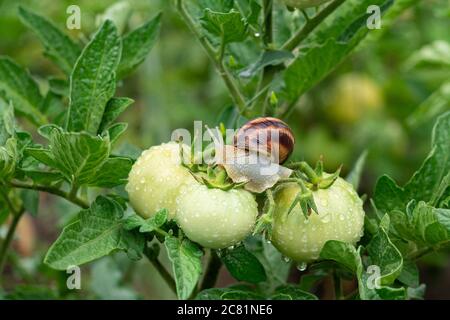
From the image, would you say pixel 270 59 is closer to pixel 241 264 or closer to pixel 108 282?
pixel 241 264

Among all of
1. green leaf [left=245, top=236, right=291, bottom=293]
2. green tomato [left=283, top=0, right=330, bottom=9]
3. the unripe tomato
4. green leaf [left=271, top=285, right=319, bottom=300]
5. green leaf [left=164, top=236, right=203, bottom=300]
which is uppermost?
green tomato [left=283, top=0, right=330, bottom=9]

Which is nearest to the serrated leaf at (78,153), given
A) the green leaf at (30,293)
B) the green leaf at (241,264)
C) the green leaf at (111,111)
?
the green leaf at (111,111)

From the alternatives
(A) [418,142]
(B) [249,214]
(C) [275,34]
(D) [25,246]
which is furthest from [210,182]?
(A) [418,142]

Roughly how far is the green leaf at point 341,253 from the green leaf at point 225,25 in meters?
0.33

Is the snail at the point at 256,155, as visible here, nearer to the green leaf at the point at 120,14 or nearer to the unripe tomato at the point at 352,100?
the green leaf at the point at 120,14

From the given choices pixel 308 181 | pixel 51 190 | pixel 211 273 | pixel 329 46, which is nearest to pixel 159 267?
pixel 211 273

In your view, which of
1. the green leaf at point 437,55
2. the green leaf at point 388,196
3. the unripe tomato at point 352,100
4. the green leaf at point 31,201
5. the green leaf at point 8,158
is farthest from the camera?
the unripe tomato at point 352,100

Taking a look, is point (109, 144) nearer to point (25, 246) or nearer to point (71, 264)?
point (71, 264)

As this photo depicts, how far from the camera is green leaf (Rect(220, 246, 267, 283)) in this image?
106 cm

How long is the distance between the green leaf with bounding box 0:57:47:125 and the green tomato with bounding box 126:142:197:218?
1.06ft

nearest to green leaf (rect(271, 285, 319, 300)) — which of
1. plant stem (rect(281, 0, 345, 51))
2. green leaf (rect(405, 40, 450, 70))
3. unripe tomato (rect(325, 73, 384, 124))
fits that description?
plant stem (rect(281, 0, 345, 51))

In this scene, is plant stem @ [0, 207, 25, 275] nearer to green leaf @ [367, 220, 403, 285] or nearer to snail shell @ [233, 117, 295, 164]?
snail shell @ [233, 117, 295, 164]

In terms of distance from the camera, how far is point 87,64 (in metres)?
1.11

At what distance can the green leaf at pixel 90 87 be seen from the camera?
1.10 metres
